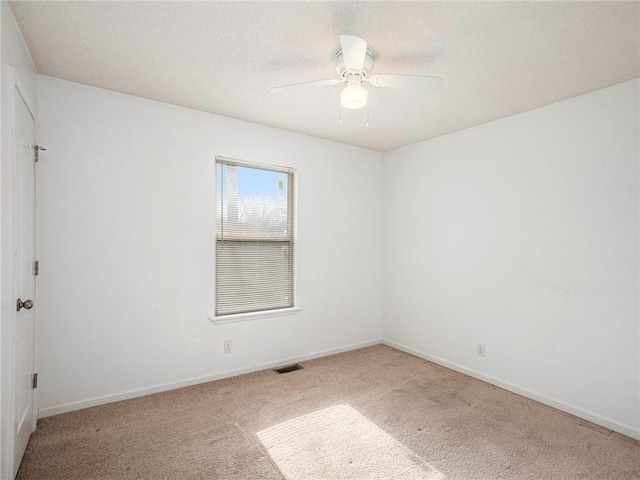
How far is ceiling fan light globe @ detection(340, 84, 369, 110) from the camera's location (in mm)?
1947

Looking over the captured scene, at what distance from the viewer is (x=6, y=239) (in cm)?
172

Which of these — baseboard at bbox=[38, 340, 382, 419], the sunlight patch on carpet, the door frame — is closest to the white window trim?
baseboard at bbox=[38, 340, 382, 419]

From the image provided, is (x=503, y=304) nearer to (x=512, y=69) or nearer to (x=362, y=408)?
(x=362, y=408)

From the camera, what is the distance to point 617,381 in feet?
8.23

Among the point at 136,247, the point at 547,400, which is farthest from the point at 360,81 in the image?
the point at 547,400

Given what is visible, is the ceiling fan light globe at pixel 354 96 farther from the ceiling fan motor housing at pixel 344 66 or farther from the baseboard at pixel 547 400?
the baseboard at pixel 547 400

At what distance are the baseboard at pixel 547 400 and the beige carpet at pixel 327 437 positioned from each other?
0.07 meters

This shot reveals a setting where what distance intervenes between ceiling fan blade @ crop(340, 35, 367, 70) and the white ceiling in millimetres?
201

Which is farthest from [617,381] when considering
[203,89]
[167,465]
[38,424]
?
[38,424]

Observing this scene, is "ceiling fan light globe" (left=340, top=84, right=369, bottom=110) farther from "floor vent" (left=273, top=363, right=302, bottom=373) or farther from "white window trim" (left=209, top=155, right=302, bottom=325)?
"floor vent" (left=273, top=363, right=302, bottom=373)

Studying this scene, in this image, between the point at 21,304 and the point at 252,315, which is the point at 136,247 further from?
the point at 252,315

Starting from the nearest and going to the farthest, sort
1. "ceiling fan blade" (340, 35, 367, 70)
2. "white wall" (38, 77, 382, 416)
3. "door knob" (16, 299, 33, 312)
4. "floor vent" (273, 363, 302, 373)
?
"ceiling fan blade" (340, 35, 367, 70) < "door knob" (16, 299, 33, 312) < "white wall" (38, 77, 382, 416) < "floor vent" (273, 363, 302, 373)

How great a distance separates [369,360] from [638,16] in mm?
3435

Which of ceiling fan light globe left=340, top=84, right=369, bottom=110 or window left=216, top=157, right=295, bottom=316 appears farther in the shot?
window left=216, top=157, right=295, bottom=316
